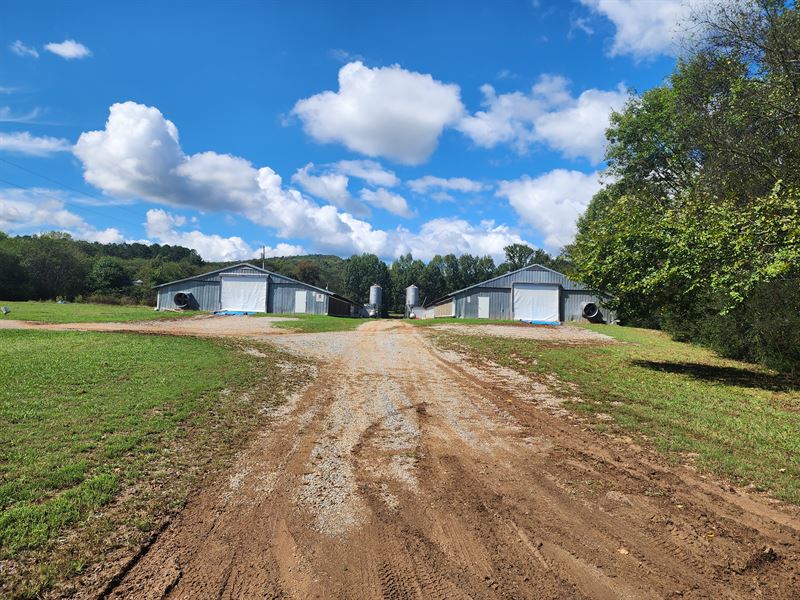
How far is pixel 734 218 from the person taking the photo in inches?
431

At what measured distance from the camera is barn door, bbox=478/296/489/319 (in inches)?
1668

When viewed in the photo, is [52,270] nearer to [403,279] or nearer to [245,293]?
[245,293]

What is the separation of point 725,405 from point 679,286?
17.1 ft

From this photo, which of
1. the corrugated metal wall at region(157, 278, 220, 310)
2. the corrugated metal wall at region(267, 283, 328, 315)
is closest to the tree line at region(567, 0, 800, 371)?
the corrugated metal wall at region(267, 283, 328, 315)

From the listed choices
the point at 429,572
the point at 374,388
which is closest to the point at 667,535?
the point at 429,572

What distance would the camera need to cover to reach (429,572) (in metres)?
3.31

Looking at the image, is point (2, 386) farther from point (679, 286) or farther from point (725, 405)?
point (679, 286)

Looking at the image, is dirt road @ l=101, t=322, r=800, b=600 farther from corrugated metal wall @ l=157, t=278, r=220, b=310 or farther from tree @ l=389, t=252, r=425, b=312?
tree @ l=389, t=252, r=425, b=312

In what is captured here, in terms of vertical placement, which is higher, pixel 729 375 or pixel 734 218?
pixel 734 218

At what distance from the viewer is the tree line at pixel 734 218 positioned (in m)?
10.7

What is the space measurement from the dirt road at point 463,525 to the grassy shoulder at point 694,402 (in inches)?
36.7

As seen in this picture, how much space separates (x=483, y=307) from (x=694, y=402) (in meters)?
33.1

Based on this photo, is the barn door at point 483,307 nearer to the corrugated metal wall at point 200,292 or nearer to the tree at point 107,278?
the corrugated metal wall at point 200,292

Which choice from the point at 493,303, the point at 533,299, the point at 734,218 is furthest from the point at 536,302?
the point at 734,218
